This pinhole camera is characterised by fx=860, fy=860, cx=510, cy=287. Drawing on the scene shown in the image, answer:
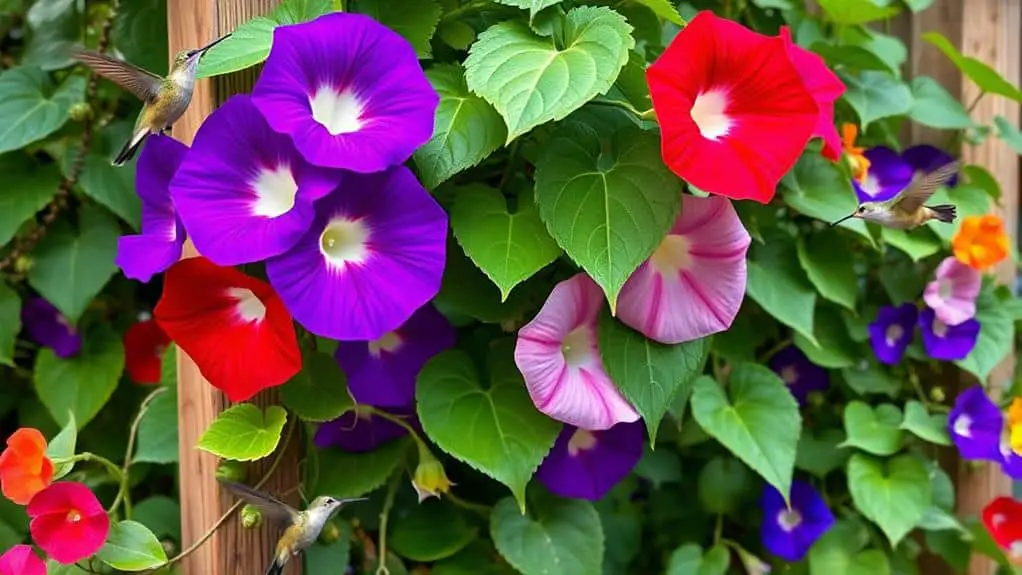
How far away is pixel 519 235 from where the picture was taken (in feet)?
2.19

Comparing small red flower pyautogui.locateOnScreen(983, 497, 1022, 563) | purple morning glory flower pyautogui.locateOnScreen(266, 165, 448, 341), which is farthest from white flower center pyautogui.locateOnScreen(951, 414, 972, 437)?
purple morning glory flower pyautogui.locateOnScreen(266, 165, 448, 341)

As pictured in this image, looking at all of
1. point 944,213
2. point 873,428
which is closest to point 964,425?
point 873,428

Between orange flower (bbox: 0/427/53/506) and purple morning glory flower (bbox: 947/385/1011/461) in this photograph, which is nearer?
orange flower (bbox: 0/427/53/506)

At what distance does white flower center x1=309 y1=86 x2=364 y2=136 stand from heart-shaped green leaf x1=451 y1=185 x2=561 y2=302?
0.11 m

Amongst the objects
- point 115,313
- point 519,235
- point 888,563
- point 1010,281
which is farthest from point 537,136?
point 1010,281

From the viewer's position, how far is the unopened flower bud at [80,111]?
85 cm

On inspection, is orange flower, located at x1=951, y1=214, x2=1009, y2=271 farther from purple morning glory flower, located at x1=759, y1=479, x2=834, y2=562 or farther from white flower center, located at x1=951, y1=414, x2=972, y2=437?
purple morning glory flower, located at x1=759, y1=479, x2=834, y2=562

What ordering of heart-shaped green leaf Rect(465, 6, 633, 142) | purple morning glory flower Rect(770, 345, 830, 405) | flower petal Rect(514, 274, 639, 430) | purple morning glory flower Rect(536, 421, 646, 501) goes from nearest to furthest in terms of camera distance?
1. heart-shaped green leaf Rect(465, 6, 633, 142)
2. flower petal Rect(514, 274, 639, 430)
3. purple morning glory flower Rect(536, 421, 646, 501)
4. purple morning glory flower Rect(770, 345, 830, 405)

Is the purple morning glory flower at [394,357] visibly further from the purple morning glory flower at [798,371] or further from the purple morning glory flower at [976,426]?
the purple morning glory flower at [976,426]

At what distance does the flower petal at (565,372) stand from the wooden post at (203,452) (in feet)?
0.70

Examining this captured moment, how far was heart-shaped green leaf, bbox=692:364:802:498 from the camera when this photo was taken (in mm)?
817

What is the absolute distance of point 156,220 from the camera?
70 cm

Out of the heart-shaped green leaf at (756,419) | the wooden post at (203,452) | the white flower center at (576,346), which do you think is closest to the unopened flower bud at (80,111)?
the wooden post at (203,452)

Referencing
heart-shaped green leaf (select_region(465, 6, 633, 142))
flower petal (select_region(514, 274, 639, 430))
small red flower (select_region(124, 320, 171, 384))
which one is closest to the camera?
heart-shaped green leaf (select_region(465, 6, 633, 142))
